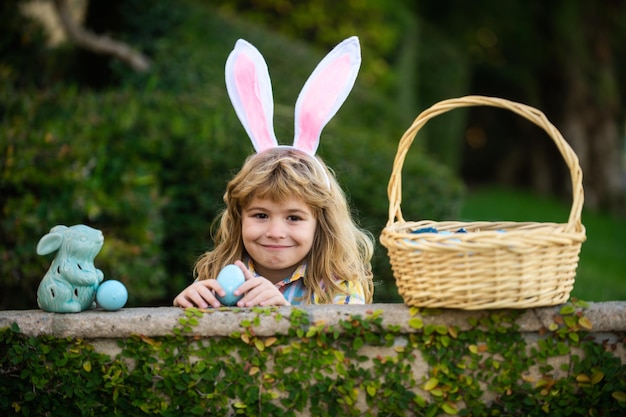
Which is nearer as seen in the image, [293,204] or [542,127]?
[542,127]

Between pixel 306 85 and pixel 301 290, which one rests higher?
pixel 306 85

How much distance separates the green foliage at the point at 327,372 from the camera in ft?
7.51

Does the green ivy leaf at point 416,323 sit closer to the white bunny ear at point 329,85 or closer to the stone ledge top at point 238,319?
the stone ledge top at point 238,319

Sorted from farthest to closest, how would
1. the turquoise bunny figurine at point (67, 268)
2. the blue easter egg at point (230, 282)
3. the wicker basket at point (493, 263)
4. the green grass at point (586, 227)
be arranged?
the green grass at point (586, 227)
the blue easter egg at point (230, 282)
the turquoise bunny figurine at point (67, 268)
the wicker basket at point (493, 263)

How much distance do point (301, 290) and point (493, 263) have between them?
1.06 m

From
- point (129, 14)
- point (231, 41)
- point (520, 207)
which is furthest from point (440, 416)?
point (520, 207)

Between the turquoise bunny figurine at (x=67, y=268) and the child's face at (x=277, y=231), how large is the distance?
0.61m

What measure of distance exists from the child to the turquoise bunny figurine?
24.8 inches

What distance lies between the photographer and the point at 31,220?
3725 mm

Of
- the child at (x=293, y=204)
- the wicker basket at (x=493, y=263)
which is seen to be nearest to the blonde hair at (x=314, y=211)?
the child at (x=293, y=204)

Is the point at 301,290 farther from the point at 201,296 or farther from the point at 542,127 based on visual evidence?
the point at 542,127

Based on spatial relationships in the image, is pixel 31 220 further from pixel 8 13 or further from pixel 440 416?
pixel 8 13

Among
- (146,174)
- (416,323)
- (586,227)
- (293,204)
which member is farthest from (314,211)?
(586,227)

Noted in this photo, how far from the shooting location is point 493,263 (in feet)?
6.77
